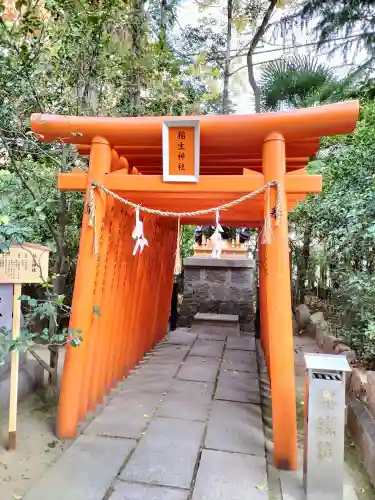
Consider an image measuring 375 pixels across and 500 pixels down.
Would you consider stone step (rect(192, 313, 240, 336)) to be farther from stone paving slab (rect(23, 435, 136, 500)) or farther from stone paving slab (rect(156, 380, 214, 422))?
stone paving slab (rect(23, 435, 136, 500))

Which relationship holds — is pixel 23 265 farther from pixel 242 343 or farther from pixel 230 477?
pixel 242 343

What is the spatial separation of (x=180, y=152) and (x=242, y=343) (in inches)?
189

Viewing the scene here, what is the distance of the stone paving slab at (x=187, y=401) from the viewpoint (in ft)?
12.5

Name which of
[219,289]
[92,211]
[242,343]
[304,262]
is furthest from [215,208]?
[304,262]

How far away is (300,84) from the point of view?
823cm

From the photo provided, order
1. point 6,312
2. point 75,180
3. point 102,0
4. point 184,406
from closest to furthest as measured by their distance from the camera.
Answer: point 6,312 → point 75,180 → point 184,406 → point 102,0

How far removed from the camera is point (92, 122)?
3.36m

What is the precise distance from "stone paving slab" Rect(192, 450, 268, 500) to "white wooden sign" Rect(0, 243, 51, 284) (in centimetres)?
202

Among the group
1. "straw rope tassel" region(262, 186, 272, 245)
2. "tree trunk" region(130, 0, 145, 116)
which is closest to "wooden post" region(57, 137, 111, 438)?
"straw rope tassel" region(262, 186, 272, 245)

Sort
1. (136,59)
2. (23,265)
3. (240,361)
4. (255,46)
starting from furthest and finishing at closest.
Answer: (255,46) → (136,59) → (240,361) → (23,265)

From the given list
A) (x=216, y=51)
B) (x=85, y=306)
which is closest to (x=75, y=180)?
(x=85, y=306)

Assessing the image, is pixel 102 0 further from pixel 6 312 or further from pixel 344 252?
pixel 344 252

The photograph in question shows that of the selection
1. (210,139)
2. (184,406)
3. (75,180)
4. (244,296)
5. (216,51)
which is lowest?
(184,406)

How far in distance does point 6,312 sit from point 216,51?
A: 45.8ft
